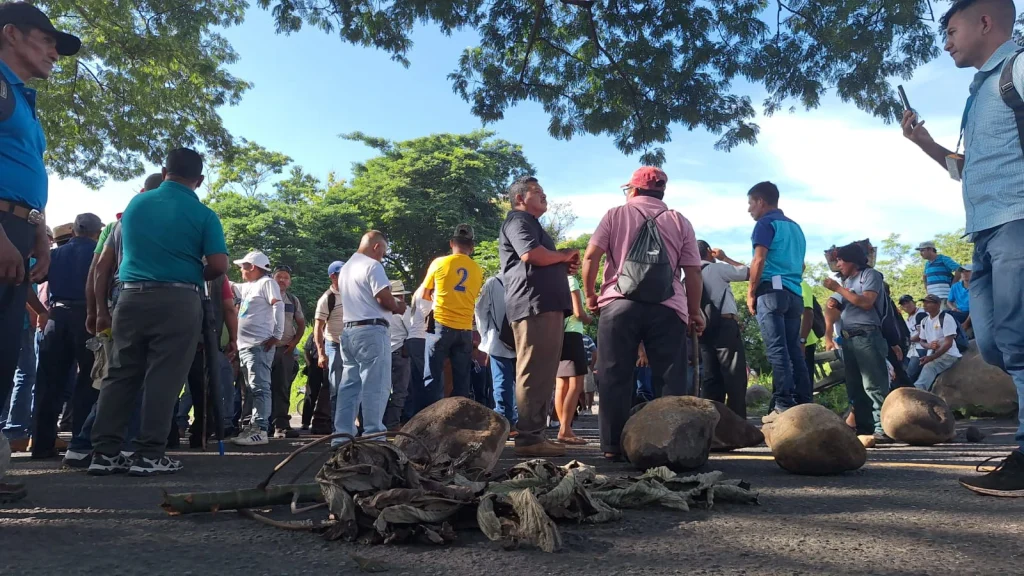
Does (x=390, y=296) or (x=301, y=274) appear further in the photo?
(x=301, y=274)

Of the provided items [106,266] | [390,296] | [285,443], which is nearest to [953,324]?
[390,296]

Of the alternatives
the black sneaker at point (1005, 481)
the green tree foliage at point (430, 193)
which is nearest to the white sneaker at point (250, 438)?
the black sneaker at point (1005, 481)

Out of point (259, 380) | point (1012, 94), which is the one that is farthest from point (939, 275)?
point (259, 380)

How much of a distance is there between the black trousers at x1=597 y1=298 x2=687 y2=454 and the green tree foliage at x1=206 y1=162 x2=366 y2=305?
99.3 feet

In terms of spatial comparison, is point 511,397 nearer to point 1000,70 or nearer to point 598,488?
point 598,488

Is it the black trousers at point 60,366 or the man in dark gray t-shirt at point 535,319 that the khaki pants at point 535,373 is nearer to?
the man in dark gray t-shirt at point 535,319

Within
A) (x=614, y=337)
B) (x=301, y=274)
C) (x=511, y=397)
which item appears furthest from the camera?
(x=301, y=274)

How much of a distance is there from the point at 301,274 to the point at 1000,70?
33035mm

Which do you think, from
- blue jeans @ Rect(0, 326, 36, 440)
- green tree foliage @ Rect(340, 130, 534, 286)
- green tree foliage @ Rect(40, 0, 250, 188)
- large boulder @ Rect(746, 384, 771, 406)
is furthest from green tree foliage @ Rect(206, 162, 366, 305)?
blue jeans @ Rect(0, 326, 36, 440)

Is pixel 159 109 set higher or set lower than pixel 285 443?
higher

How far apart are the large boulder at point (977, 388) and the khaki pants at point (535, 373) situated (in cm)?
634

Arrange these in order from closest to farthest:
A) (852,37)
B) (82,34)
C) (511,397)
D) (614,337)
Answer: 1. (614,337)
2. (511,397)
3. (852,37)
4. (82,34)

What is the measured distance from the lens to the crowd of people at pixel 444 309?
10.9 ft

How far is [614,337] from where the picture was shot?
14.9 feet
